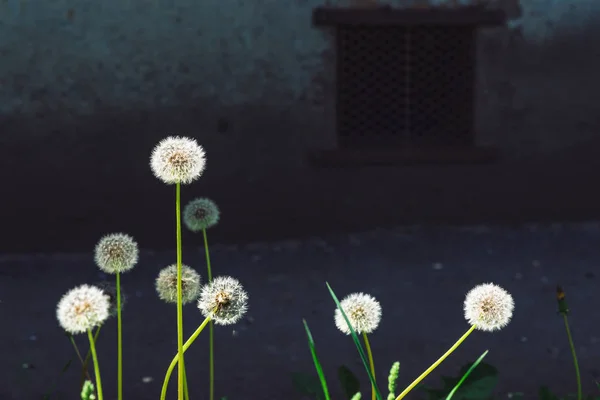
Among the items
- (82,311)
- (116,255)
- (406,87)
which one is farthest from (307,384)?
(406,87)

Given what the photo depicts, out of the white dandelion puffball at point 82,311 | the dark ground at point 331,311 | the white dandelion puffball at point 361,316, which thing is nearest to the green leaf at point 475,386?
the white dandelion puffball at point 361,316

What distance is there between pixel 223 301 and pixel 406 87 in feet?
16.1

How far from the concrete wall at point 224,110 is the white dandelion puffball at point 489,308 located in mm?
4358

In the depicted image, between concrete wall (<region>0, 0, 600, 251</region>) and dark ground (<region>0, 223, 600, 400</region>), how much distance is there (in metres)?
0.30

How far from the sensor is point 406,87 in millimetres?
6301

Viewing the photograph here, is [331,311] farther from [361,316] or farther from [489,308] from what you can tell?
[489,308]

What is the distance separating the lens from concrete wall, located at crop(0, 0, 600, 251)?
572 cm

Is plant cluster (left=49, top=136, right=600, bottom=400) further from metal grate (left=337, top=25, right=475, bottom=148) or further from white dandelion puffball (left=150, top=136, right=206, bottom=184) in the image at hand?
metal grate (left=337, top=25, right=475, bottom=148)

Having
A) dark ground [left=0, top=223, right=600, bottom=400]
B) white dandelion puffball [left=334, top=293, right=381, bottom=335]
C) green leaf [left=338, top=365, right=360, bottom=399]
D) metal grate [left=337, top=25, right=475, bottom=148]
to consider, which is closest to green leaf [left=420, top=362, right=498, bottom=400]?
green leaf [left=338, top=365, right=360, bottom=399]

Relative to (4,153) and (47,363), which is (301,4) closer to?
(4,153)

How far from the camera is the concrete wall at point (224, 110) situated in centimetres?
572

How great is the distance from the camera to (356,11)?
19.5 feet

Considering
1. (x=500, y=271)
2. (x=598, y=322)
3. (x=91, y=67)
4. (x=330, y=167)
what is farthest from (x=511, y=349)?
(x=91, y=67)

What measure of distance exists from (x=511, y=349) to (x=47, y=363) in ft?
7.16
